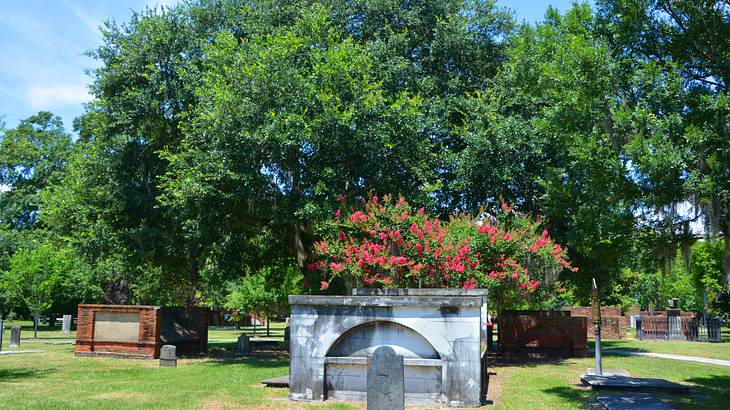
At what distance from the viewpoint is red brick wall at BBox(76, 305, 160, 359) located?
21828 mm

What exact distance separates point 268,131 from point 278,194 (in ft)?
10.6

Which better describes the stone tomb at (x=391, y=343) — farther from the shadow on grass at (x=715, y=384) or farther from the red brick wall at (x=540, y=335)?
the red brick wall at (x=540, y=335)

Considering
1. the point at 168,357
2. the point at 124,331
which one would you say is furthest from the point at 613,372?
the point at 124,331

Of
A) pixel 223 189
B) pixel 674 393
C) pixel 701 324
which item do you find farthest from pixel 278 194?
pixel 701 324

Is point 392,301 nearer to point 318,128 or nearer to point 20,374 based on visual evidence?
point 318,128

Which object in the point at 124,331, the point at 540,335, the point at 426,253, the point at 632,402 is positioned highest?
the point at 426,253

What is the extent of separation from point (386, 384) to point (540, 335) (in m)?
16.3

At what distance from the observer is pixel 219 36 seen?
2258 centimetres

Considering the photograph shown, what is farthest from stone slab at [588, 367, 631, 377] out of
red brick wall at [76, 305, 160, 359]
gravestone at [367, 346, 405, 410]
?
red brick wall at [76, 305, 160, 359]

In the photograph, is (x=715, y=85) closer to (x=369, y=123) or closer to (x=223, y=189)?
(x=369, y=123)

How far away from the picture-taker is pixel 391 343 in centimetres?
1206

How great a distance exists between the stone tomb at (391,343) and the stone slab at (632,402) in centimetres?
247

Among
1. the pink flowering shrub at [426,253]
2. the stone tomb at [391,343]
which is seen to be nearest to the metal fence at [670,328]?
the pink flowering shrub at [426,253]

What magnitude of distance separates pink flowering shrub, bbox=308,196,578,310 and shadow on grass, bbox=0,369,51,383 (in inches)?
334
